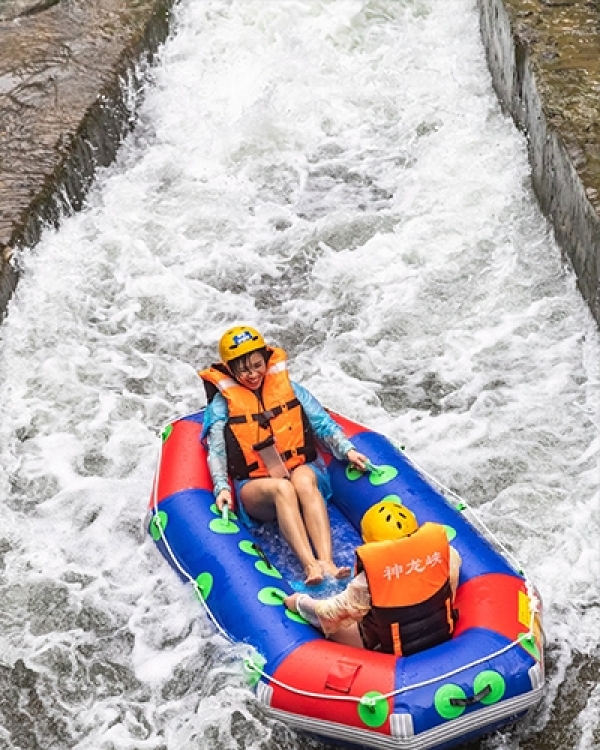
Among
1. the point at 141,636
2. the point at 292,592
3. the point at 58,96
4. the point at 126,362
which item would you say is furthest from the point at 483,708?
the point at 58,96

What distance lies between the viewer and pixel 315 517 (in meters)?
5.08

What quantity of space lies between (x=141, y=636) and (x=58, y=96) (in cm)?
553

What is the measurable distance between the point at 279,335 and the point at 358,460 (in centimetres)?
203

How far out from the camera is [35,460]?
6082 mm

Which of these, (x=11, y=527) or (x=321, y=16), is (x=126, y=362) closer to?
(x=11, y=527)

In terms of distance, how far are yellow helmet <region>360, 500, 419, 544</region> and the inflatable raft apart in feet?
1.49

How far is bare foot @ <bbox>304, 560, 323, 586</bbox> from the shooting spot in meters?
4.81

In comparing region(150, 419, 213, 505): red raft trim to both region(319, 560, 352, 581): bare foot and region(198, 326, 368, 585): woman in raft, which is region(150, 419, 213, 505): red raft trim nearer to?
region(198, 326, 368, 585): woman in raft

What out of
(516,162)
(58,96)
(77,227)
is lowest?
(516,162)

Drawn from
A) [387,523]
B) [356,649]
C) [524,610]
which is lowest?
[524,610]

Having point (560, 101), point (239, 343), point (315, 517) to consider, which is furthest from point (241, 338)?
point (560, 101)

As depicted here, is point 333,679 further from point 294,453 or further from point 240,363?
point 240,363

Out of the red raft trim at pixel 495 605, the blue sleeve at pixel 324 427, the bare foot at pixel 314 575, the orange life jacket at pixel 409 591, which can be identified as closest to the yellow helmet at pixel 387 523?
the orange life jacket at pixel 409 591

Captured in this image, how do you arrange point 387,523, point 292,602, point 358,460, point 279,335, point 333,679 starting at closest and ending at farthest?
1. point 333,679
2. point 387,523
3. point 292,602
4. point 358,460
5. point 279,335
